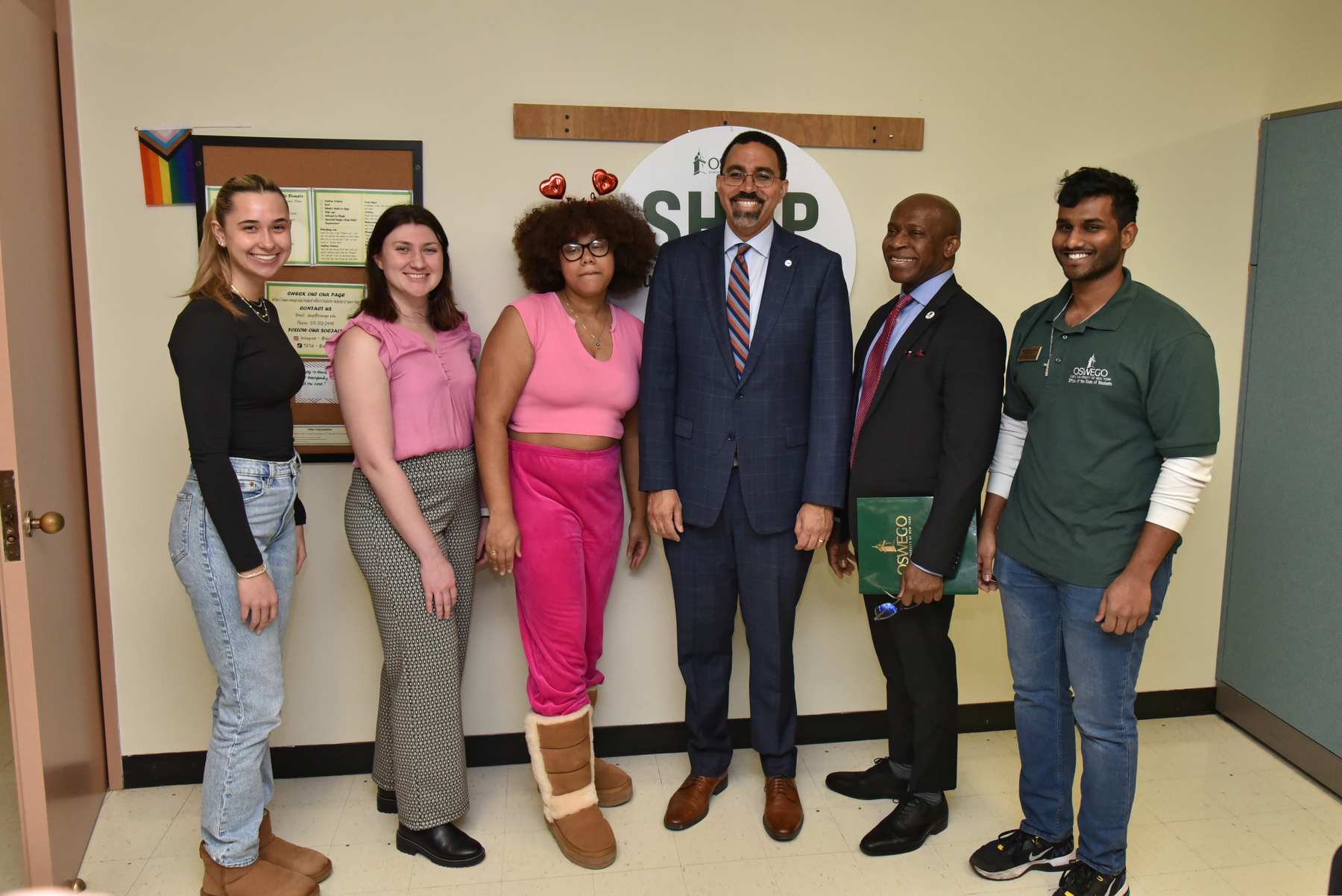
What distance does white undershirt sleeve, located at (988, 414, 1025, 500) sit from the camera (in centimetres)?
230

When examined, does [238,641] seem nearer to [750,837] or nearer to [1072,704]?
[750,837]

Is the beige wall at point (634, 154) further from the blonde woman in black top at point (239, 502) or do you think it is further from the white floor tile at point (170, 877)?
the blonde woman in black top at point (239, 502)

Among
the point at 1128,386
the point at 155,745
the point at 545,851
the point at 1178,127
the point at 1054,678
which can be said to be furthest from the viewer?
the point at 1178,127

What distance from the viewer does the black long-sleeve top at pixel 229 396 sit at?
1.88 metres

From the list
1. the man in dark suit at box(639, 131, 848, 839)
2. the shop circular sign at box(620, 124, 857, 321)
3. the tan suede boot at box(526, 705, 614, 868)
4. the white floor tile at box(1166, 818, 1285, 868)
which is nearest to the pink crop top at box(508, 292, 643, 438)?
the man in dark suit at box(639, 131, 848, 839)

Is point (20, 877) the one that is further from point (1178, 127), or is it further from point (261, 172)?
point (1178, 127)

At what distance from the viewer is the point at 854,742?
3.05 m

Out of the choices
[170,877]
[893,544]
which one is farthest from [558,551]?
[170,877]

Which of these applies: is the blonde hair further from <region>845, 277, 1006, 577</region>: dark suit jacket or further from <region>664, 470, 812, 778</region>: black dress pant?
<region>845, 277, 1006, 577</region>: dark suit jacket

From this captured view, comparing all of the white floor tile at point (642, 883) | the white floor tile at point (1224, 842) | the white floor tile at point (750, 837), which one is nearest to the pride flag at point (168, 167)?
the white floor tile at point (750, 837)

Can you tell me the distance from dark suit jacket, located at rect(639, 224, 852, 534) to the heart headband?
0.39 metres

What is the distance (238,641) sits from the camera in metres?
2.02

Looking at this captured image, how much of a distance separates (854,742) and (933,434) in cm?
134

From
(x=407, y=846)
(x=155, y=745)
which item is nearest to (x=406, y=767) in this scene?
(x=407, y=846)
